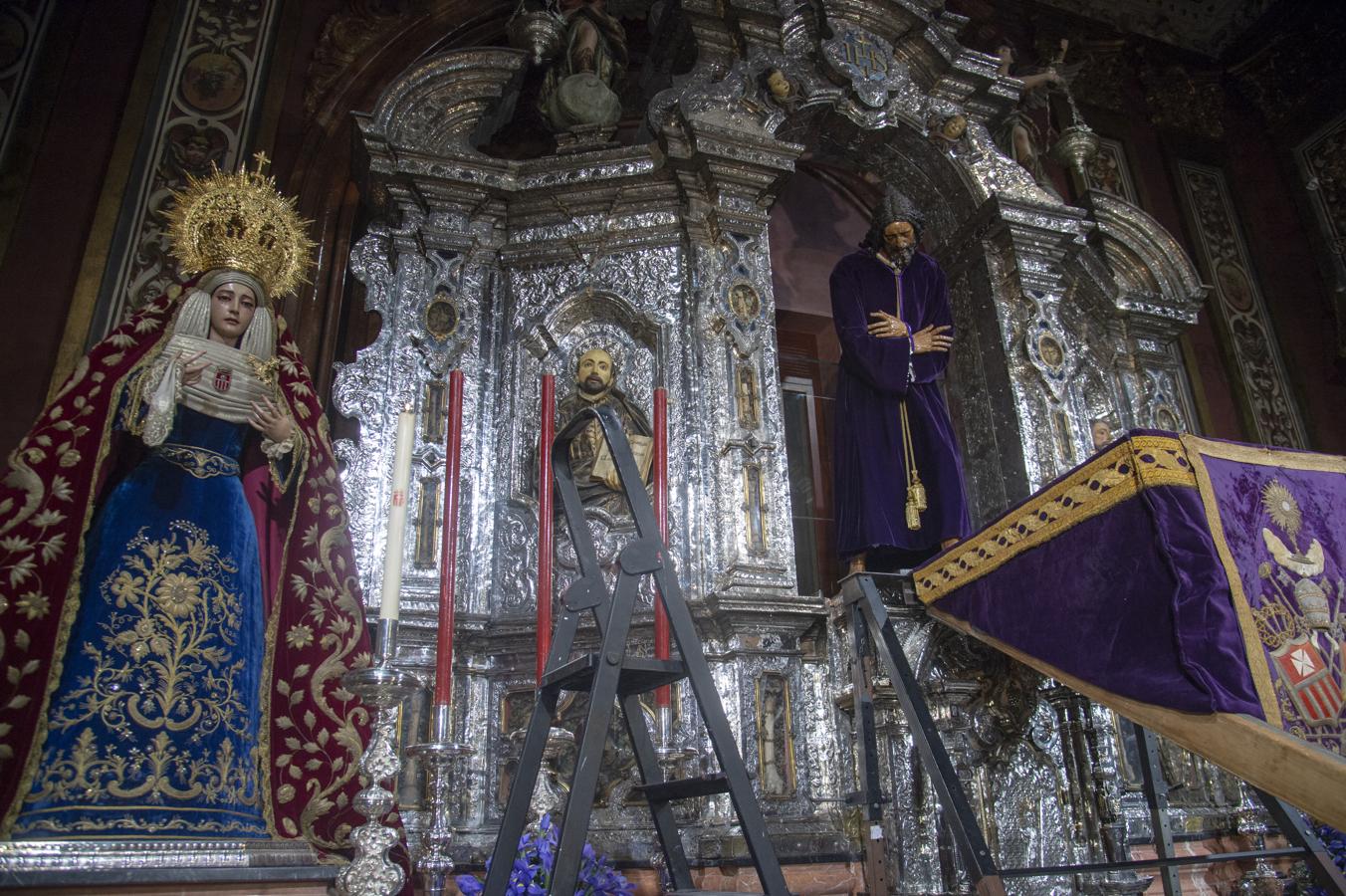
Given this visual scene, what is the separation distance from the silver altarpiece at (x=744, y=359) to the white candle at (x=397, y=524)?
2.64 feet

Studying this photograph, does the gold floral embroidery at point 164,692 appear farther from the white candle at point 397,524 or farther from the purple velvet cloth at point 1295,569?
the purple velvet cloth at point 1295,569

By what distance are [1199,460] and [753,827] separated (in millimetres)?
1835

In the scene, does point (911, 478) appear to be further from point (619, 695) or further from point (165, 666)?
point (165, 666)

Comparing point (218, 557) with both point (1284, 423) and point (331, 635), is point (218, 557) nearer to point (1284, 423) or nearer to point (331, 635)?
point (331, 635)

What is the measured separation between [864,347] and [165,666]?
10.3 ft

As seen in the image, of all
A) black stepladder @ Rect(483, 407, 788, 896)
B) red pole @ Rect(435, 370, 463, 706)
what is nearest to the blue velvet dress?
red pole @ Rect(435, 370, 463, 706)

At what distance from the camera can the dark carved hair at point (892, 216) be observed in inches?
197

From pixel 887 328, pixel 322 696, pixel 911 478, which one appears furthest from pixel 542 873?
pixel 887 328

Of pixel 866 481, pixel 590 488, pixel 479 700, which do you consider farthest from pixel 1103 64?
pixel 479 700

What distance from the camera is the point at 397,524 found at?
2459 mm

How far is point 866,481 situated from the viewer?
4559mm

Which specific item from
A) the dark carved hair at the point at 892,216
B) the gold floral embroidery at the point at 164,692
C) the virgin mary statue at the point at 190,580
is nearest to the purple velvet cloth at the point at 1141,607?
the dark carved hair at the point at 892,216

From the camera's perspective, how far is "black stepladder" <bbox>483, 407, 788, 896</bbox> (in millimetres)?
1895

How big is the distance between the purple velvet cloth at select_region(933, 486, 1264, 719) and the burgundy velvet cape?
230 cm
